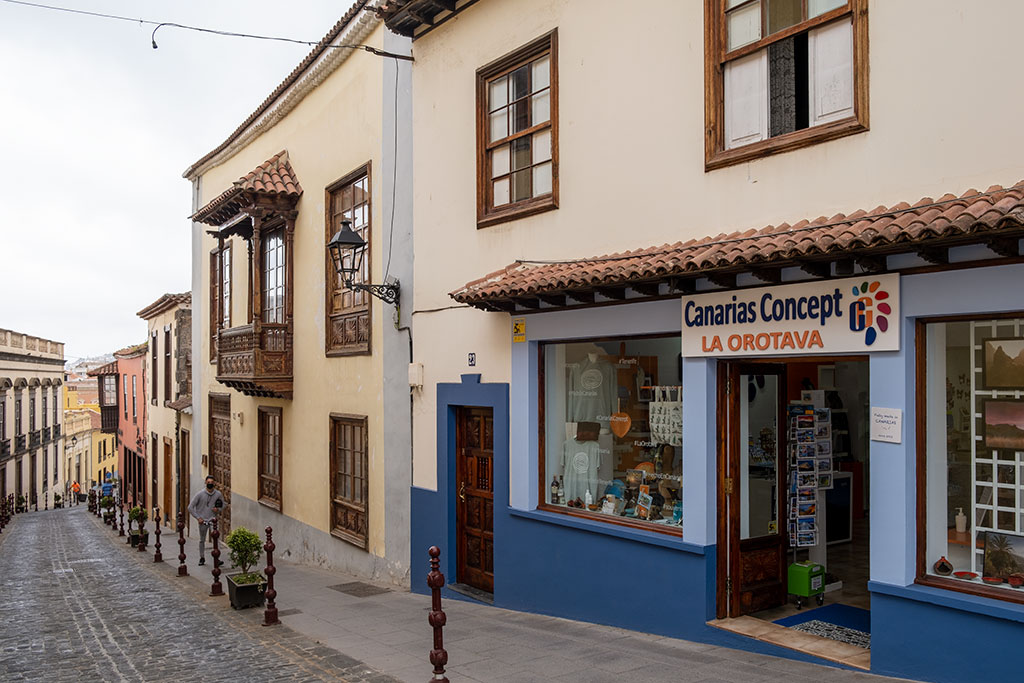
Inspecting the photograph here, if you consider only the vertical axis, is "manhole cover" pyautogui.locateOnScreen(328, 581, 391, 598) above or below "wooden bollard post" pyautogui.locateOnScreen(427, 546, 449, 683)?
below

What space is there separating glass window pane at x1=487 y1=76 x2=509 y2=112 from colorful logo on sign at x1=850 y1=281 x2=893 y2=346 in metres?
5.16

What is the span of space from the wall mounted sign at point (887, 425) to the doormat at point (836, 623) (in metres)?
1.76

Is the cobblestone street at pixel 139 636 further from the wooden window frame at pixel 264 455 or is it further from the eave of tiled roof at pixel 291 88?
the eave of tiled roof at pixel 291 88

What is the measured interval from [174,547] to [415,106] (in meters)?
14.2

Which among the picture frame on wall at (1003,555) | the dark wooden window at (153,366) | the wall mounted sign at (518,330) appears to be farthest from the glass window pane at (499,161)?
the dark wooden window at (153,366)

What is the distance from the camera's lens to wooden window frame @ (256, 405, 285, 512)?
15758 mm

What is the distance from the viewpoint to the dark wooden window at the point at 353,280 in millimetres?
12570

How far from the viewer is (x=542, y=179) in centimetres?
908

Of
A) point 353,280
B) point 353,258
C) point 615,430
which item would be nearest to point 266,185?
point 353,280

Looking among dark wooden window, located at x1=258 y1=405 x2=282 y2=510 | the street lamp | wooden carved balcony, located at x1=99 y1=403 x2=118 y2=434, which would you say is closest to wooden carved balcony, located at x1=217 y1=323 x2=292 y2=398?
dark wooden window, located at x1=258 y1=405 x2=282 y2=510

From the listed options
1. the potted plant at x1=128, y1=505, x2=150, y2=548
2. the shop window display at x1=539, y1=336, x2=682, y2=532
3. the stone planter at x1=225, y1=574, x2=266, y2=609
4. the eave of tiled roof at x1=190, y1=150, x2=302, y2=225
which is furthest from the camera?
the potted plant at x1=128, y1=505, x2=150, y2=548

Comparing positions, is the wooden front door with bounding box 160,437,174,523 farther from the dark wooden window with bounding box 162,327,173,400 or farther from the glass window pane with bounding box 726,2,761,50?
the glass window pane with bounding box 726,2,761,50

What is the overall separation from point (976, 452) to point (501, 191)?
5826mm

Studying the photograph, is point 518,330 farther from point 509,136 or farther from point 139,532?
point 139,532
